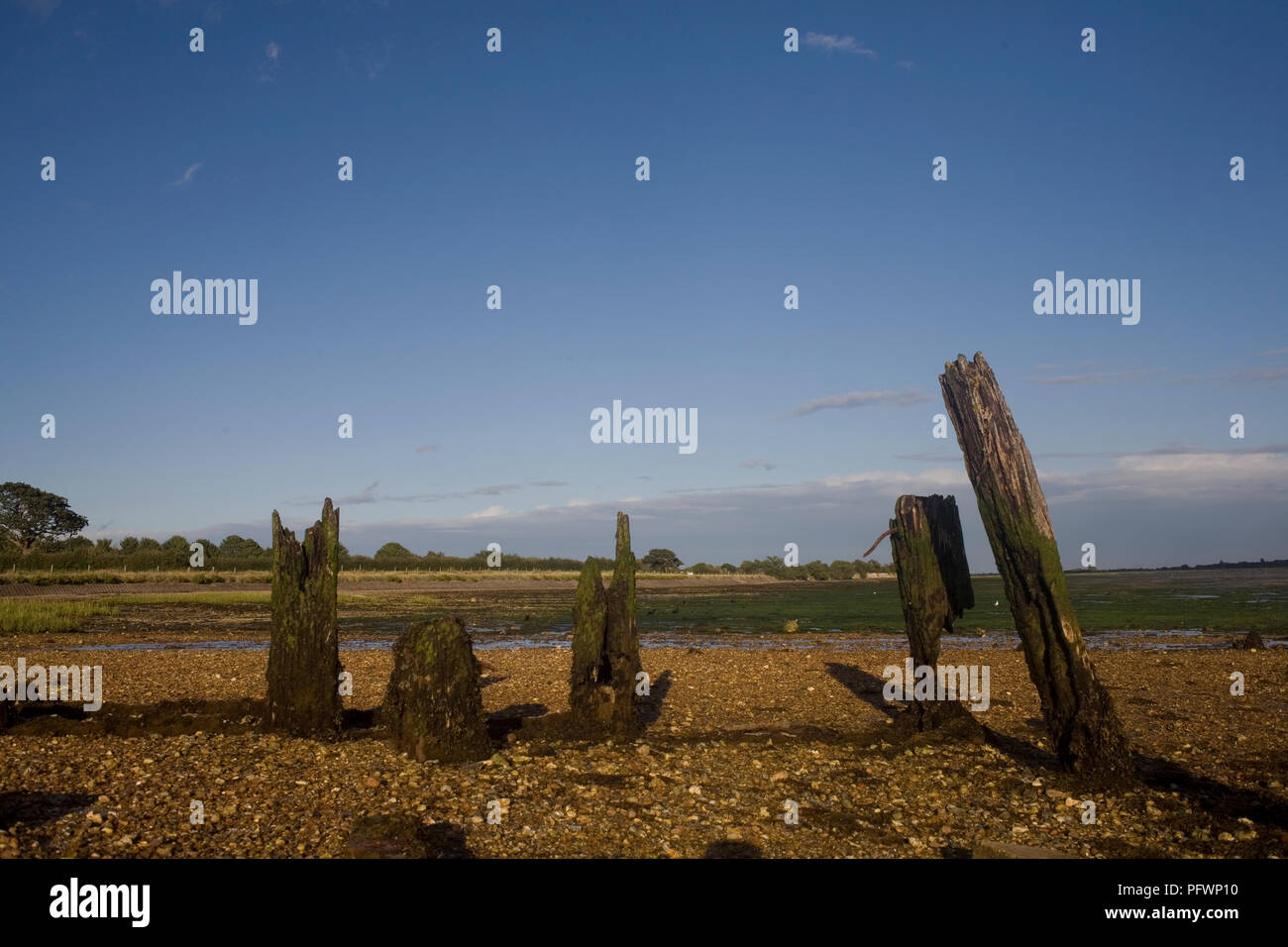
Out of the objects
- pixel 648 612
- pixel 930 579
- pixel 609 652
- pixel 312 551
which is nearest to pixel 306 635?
pixel 312 551

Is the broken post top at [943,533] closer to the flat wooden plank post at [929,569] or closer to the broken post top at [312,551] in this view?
the flat wooden plank post at [929,569]

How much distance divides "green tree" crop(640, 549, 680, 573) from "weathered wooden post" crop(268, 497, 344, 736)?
114 meters

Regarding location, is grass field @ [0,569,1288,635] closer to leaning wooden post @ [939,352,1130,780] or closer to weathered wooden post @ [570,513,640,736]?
weathered wooden post @ [570,513,640,736]

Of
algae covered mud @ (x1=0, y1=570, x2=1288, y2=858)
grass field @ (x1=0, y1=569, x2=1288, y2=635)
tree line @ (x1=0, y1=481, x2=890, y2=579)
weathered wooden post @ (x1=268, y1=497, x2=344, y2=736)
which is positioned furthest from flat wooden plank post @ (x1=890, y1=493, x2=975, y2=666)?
tree line @ (x1=0, y1=481, x2=890, y2=579)

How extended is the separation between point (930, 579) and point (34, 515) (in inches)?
4335

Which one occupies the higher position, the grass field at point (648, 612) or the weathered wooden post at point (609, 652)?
the weathered wooden post at point (609, 652)

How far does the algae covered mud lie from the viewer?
7.96 m

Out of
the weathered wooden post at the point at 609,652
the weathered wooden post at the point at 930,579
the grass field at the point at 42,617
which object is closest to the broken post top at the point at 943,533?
the weathered wooden post at the point at 930,579

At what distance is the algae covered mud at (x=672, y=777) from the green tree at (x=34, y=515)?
310ft

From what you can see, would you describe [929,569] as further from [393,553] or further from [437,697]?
[393,553]

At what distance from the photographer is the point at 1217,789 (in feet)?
32.2

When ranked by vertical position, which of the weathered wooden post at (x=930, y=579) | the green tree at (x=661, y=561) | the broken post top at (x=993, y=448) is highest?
the broken post top at (x=993, y=448)

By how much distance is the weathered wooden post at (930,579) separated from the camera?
40.2 ft
